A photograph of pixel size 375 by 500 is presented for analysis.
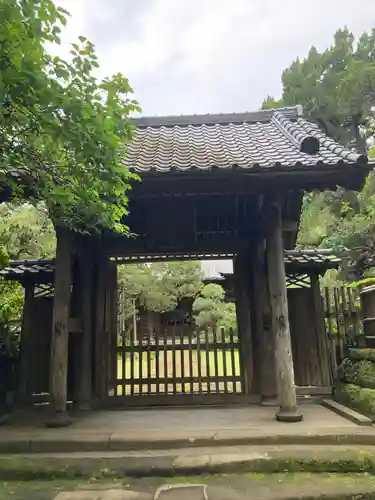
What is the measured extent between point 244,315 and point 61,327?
305 cm

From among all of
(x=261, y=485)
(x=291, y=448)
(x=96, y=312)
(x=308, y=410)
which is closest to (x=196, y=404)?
(x=308, y=410)

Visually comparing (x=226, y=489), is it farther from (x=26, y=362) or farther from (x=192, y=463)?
(x=26, y=362)

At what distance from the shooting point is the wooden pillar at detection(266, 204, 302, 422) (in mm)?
4949

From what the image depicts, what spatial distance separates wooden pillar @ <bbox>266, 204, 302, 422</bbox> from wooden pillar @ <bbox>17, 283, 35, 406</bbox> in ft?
13.4

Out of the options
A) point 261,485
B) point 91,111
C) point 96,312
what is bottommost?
point 261,485

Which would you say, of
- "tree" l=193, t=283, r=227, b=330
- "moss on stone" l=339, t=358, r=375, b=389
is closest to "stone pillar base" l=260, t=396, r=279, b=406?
"moss on stone" l=339, t=358, r=375, b=389

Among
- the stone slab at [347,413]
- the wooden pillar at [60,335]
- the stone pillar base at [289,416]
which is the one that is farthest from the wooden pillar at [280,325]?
the wooden pillar at [60,335]

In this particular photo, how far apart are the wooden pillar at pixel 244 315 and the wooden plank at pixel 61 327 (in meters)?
2.90

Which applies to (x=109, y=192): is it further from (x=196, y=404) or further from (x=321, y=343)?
(x=321, y=343)

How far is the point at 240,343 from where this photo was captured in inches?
268

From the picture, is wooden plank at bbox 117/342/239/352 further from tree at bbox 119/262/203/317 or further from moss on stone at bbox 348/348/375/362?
tree at bbox 119/262/203/317

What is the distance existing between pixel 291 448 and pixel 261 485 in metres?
0.67

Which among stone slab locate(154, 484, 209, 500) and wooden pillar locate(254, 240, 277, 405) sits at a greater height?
wooden pillar locate(254, 240, 277, 405)

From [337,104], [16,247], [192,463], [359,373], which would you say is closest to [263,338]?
[359,373]
